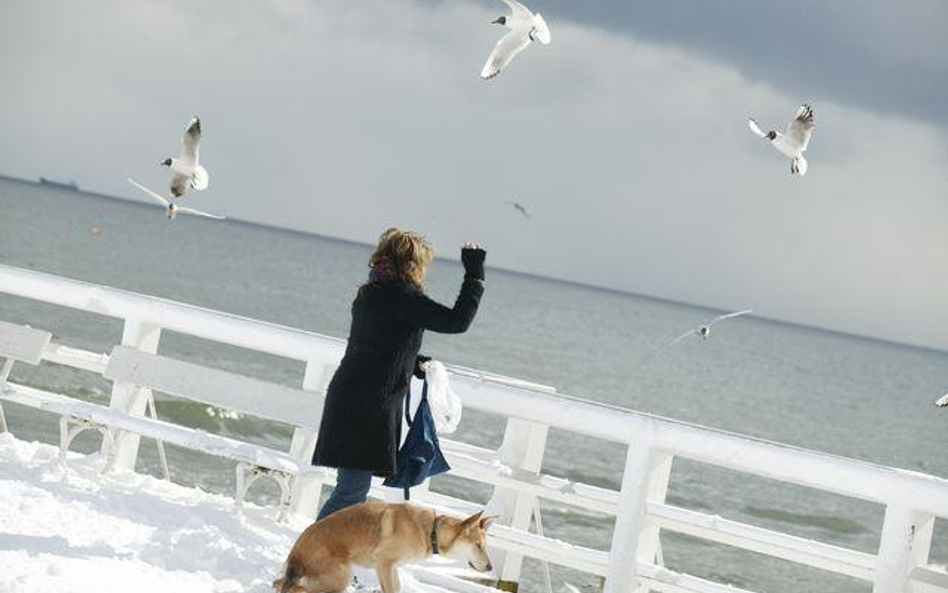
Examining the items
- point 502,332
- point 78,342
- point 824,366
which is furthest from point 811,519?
point 824,366

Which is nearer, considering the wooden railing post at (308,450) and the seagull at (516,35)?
the wooden railing post at (308,450)

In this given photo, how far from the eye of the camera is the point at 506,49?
30.4 feet

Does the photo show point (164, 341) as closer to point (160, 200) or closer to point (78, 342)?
point (78, 342)

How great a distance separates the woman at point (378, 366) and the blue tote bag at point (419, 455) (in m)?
0.10

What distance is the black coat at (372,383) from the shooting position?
583 cm

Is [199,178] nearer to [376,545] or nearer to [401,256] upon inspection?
[401,256]

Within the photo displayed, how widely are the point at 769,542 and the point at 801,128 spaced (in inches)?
146

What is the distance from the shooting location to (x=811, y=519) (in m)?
28.3

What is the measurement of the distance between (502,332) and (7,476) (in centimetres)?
7312

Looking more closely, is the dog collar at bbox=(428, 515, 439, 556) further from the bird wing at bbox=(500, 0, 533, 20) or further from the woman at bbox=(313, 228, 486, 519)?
the bird wing at bbox=(500, 0, 533, 20)

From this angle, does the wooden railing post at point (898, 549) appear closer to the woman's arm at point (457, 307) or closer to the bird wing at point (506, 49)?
the woman's arm at point (457, 307)

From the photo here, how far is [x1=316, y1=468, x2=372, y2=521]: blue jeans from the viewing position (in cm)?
591

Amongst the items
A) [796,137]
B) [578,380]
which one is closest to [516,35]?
[796,137]

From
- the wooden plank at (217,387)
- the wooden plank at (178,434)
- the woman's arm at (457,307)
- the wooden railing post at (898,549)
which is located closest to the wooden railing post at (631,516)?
the wooden railing post at (898,549)
